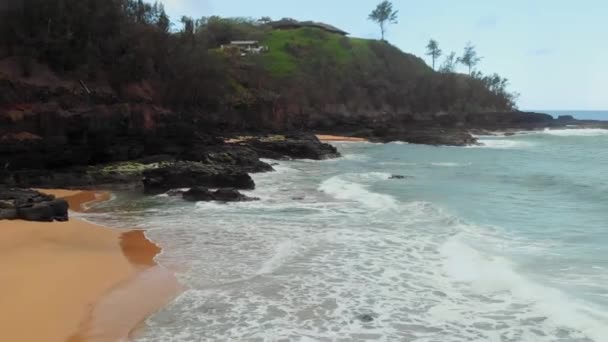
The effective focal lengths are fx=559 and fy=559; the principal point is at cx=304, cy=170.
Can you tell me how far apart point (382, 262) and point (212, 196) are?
9393mm

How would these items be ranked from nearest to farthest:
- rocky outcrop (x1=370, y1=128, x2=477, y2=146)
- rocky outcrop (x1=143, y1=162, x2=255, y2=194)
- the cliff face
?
rocky outcrop (x1=143, y1=162, x2=255, y2=194) → the cliff face → rocky outcrop (x1=370, y1=128, x2=477, y2=146)

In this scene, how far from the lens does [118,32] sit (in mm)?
32438

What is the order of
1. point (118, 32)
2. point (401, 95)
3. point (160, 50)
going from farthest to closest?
point (401, 95) < point (160, 50) < point (118, 32)

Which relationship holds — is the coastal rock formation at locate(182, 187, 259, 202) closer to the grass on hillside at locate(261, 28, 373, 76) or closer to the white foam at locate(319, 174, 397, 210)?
the white foam at locate(319, 174, 397, 210)

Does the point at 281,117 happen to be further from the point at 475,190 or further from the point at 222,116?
the point at 475,190

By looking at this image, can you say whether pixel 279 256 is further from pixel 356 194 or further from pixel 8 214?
pixel 356 194

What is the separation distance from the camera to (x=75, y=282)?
372 inches

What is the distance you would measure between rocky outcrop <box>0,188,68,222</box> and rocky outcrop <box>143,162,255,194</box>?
6114 mm

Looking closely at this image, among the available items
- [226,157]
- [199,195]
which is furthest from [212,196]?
[226,157]

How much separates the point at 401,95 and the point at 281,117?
1358 inches

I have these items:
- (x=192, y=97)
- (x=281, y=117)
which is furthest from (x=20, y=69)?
(x=281, y=117)

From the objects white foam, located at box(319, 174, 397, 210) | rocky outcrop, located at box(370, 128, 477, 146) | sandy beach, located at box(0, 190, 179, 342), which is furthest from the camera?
rocky outcrop, located at box(370, 128, 477, 146)

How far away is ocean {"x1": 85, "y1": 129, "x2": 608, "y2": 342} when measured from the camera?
306 inches

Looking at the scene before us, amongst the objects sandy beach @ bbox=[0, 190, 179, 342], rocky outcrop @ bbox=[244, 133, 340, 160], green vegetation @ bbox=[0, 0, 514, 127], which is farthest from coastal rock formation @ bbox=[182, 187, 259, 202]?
rocky outcrop @ bbox=[244, 133, 340, 160]
